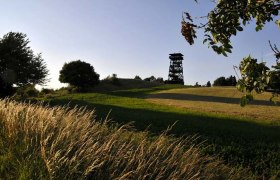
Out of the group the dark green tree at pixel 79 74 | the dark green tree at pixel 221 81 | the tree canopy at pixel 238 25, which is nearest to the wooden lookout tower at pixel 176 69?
the dark green tree at pixel 221 81

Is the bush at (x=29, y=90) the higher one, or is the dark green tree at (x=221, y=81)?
the dark green tree at (x=221, y=81)

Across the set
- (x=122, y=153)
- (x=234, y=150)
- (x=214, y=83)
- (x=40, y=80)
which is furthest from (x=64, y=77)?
(x=122, y=153)

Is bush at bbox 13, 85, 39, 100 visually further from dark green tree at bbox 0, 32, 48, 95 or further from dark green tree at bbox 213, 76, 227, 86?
dark green tree at bbox 213, 76, 227, 86

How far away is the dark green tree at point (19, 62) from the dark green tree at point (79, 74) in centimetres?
1042

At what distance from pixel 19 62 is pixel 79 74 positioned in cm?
1475

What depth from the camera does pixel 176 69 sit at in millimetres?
120125

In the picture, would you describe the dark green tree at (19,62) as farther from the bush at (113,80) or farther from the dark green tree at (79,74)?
the bush at (113,80)

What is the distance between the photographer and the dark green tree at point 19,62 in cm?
5513

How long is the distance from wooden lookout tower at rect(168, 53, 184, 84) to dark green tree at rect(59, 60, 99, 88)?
49382 mm

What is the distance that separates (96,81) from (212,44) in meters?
65.7

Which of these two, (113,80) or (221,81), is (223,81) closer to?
(221,81)

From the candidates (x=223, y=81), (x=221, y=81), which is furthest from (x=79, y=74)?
(x=223, y=81)

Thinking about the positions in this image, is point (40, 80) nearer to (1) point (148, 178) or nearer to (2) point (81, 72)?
(2) point (81, 72)

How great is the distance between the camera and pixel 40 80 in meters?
58.6
